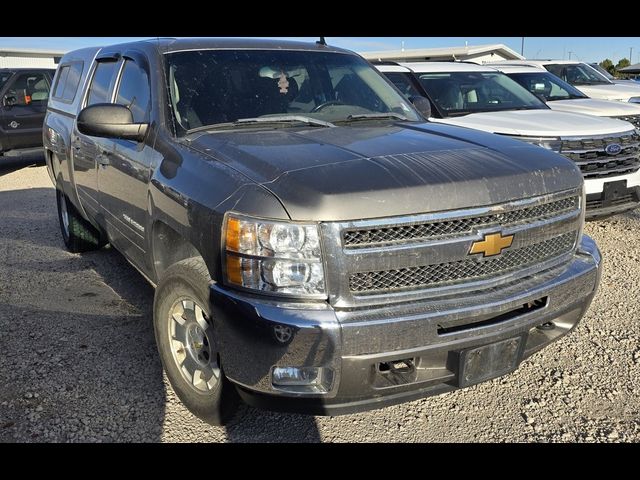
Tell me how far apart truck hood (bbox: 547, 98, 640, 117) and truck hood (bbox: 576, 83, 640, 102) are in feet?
13.4

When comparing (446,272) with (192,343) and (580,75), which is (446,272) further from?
(580,75)

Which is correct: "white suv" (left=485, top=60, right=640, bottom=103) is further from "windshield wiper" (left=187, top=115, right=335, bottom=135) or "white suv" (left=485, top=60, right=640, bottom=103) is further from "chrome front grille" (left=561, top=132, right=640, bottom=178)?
"windshield wiper" (left=187, top=115, right=335, bottom=135)

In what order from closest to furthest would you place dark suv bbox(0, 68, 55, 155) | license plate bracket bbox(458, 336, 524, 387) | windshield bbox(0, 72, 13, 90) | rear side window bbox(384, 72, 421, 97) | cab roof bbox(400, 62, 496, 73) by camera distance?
license plate bracket bbox(458, 336, 524, 387)
rear side window bbox(384, 72, 421, 97)
cab roof bbox(400, 62, 496, 73)
dark suv bbox(0, 68, 55, 155)
windshield bbox(0, 72, 13, 90)

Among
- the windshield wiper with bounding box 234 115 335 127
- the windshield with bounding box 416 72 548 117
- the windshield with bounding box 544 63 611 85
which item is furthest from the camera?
the windshield with bounding box 544 63 611 85

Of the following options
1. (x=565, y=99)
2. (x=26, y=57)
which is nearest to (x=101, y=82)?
(x=565, y=99)

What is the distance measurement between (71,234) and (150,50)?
275 centimetres

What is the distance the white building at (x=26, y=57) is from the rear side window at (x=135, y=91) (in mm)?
26564

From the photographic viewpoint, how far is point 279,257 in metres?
2.31

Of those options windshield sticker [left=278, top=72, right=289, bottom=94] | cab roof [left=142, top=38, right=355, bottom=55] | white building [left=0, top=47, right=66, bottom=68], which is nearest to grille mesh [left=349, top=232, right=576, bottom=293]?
windshield sticker [left=278, top=72, right=289, bottom=94]

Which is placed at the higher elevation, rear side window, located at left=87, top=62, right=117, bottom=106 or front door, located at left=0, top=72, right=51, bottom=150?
rear side window, located at left=87, top=62, right=117, bottom=106

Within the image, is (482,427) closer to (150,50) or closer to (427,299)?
(427,299)

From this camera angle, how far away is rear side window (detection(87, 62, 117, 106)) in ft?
14.4

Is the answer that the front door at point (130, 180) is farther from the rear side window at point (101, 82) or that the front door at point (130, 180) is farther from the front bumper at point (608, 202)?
the front bumper at point (608, 202)

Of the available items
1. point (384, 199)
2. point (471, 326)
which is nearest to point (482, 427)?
point (471, 326)
